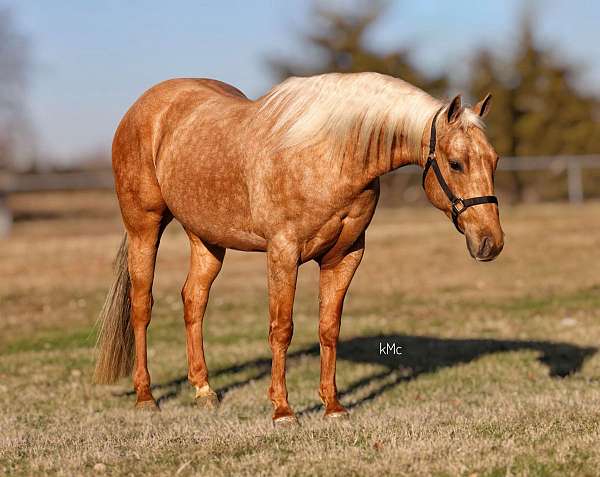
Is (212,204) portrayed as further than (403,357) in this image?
No

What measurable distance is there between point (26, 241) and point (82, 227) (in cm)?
370

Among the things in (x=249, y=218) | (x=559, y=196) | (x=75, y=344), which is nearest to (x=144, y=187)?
(x=249, y=218)

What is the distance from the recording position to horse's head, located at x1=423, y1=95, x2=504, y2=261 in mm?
5328

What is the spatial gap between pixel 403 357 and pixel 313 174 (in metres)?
3.83

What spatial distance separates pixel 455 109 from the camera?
535 cm

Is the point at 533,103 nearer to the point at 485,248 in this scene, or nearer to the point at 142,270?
the point at 142,270

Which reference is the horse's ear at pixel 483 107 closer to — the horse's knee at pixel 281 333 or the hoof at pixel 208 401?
the horse's knee at pixel 281 333

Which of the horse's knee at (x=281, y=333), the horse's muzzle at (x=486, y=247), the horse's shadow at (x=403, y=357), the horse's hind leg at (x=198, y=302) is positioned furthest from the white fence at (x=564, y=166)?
the horse's muzzle at (x=486, y=247)

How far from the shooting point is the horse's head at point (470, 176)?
5328 millimetres

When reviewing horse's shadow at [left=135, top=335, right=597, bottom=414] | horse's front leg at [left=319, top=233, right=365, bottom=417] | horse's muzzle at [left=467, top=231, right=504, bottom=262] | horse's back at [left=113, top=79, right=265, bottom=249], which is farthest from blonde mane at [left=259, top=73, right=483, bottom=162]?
horse's shadow at [left=135, top=335, right=597, bottom=414]

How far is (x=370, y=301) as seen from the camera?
43.2ft

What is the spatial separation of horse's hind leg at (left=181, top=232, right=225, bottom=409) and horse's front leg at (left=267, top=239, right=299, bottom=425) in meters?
1.40

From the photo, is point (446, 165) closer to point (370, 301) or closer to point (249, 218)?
point (249, 218)

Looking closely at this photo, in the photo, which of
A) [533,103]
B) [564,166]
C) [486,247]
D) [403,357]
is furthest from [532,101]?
[486,247]
